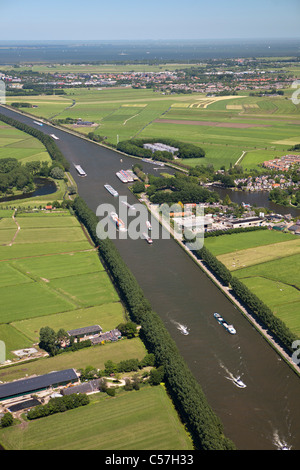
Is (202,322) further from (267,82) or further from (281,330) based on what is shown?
(267,82)

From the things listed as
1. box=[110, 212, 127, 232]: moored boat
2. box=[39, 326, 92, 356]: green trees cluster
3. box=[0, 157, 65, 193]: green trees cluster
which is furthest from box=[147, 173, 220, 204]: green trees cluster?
box=[39, 326, 92, 356]: green trees cluster

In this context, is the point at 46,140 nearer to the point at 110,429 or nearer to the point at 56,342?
the point at 56,342

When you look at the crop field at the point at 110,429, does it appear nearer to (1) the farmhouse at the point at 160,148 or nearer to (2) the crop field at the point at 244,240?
(2) the crop field at the point at 244,240

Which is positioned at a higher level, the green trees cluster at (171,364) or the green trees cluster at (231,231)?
the green trees cluster at (231,231)

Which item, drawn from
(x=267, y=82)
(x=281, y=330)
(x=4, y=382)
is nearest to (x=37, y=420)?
(x=4, y=382)

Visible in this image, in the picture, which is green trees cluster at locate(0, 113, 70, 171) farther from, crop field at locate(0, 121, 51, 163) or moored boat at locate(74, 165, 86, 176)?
moored boat at locate(74, 165, 86, 176)

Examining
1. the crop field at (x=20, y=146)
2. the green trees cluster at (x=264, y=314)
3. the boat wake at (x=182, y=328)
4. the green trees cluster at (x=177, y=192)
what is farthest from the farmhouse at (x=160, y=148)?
the boat wake at (x=182, y=328)
